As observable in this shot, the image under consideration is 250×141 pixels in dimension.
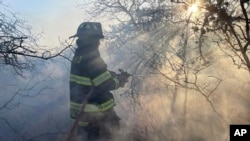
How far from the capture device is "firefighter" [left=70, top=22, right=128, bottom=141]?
12.6 ft

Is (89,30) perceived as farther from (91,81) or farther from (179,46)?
(179,46)

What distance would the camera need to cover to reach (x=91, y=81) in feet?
12.6

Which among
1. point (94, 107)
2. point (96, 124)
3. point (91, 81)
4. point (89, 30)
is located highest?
point (89, 30)

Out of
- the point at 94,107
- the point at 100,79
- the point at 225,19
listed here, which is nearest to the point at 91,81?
the point at 100,79

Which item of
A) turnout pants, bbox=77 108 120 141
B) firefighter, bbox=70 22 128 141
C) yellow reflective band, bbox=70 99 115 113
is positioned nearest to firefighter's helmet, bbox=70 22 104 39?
firefighter, bbox=70 22 128 141

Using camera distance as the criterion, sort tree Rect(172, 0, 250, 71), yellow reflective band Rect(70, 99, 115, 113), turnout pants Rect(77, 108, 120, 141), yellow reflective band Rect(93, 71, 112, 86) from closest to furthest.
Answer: tree Rect(172, 0, 250, 71) < yellow reflective band Rect(93, 71, 112, 86) < yellow reflective band Rect(70, 99, 115, 113) < turnout pants Rect(77, 108, 120, 141)

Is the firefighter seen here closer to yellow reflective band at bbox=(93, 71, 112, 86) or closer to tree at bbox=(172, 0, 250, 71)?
yellow reflective band at bbox=(93, 71, 112, 86)

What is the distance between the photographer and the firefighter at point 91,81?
3.85m

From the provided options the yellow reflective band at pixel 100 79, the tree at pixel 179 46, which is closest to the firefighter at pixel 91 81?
the yellow reflective band at pixel 100 79

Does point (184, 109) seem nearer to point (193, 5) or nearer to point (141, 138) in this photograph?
point (141, 138)

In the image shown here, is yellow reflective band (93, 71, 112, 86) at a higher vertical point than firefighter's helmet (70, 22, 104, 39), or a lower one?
lower

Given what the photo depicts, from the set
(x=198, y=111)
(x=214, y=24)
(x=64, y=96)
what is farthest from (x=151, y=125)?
(x=64, y=96)

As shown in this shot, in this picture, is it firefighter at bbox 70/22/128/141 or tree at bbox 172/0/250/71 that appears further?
firefighter at bbox 70/22/128/141

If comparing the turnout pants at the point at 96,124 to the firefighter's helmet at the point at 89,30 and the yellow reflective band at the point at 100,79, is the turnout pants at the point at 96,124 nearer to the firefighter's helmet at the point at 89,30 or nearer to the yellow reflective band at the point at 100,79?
the yellow reflective band at the point at 100,79
